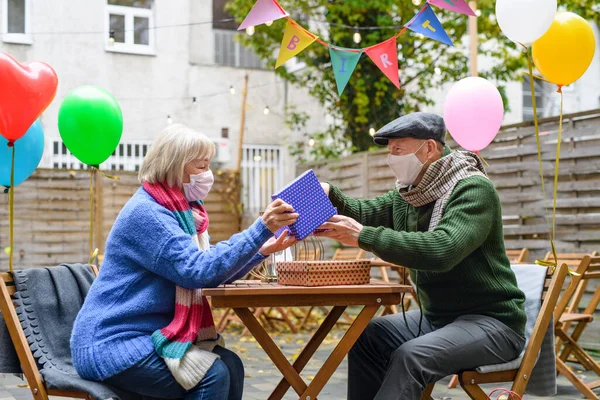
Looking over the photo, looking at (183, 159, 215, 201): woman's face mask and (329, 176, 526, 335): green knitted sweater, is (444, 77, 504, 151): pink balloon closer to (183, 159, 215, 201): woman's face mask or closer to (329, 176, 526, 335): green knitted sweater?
(329, 176, 526, 335): green knitted sweater

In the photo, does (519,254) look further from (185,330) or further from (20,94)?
(185,330)

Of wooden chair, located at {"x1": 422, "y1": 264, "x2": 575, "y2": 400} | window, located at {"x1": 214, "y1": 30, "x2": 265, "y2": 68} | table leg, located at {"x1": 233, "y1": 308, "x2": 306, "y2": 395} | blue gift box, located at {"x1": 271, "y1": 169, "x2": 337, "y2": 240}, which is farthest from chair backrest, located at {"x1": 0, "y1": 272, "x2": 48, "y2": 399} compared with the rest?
window, located at {"x1": 214, "y1": 30, "x2": 265, "y2": 68}

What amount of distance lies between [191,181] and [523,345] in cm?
147

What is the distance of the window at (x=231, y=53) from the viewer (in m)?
13.6

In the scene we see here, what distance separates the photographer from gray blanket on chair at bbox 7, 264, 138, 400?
3018mm

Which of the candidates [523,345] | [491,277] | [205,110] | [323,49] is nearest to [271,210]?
[491,277]

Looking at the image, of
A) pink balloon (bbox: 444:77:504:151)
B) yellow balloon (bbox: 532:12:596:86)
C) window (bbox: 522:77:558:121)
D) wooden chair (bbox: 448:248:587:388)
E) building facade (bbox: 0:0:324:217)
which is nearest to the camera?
yellow balloon (bbox: 532:12:596:86)

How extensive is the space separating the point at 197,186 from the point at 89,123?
2299 millimetres

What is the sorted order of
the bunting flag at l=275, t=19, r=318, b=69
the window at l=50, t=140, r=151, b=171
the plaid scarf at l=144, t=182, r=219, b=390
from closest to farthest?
the plaid scarf at l=144, t=182, r=219, b=390
the bunting flag at l=275, t=19, r=318, b=69
the window at l=50, t=140, r=151, b=171

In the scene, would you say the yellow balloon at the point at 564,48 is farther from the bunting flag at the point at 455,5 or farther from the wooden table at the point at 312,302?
the wooden table at the point at 312,302

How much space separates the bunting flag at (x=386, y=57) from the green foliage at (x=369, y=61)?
16.2ft

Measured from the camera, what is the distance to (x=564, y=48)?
4688 millimetres

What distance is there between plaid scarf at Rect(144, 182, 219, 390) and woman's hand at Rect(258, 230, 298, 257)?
0.88ft

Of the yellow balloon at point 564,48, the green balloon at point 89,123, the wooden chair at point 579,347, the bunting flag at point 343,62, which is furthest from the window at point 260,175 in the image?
the yellow balloon at point 564,48
